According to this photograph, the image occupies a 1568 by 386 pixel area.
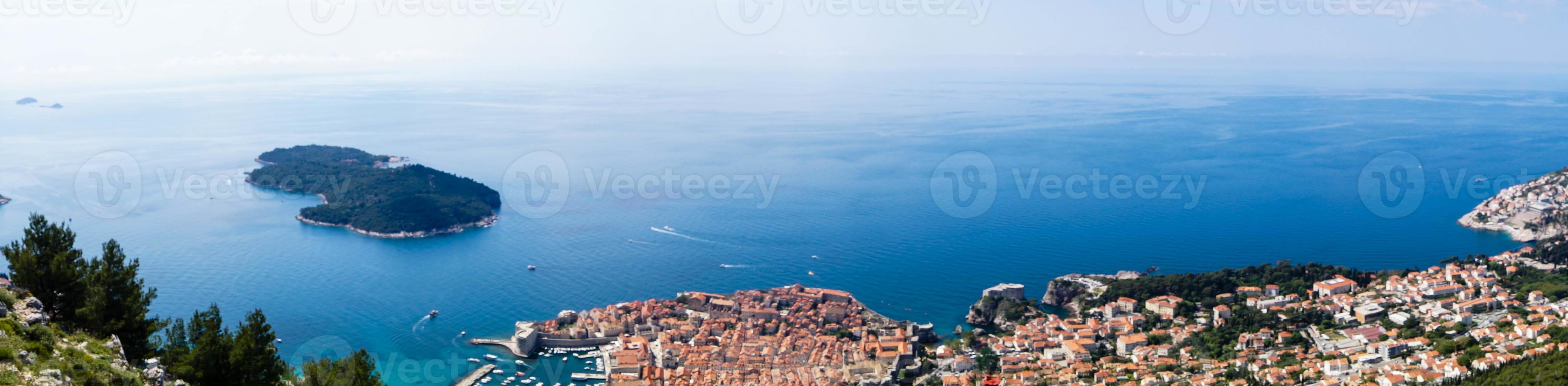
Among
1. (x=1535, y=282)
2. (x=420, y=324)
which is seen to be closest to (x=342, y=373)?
(x=420, y=324)

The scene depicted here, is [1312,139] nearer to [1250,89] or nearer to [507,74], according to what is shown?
[1250,89]

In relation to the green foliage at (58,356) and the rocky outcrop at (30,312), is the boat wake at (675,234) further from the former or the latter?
the green foliage at (58,356)

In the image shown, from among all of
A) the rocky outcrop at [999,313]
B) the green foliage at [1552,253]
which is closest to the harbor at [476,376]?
the rocky outcrop at [999,313]

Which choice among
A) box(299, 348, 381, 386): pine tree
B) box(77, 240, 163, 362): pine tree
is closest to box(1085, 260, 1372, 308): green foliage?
box(299, 348, 381, 386): pine tree

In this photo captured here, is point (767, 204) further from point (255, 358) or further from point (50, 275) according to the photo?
point (50, 275)

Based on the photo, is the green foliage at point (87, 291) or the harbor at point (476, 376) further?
the harbor at point (476, 376)

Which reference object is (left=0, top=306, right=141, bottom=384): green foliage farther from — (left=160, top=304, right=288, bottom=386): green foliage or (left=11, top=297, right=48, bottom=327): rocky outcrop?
(left=160, top=304, right=288, bottom=386): green foliage

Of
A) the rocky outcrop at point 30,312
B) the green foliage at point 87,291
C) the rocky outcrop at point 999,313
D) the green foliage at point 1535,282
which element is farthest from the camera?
the rocky outcrop at point 999,313
